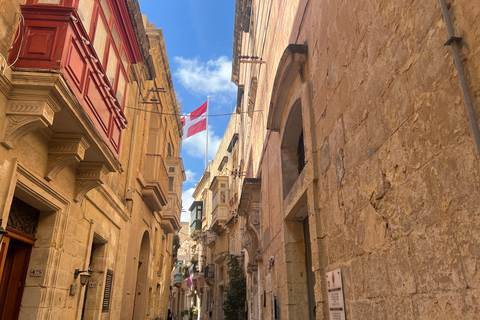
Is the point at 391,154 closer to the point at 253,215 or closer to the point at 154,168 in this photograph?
the point at 253,215

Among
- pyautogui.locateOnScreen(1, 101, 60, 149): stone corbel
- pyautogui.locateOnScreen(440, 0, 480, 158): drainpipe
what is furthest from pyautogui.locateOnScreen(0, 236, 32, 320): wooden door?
pyautogui.locateOnScreen(440, 0, 480, 158): drainpipe

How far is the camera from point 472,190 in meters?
1.57

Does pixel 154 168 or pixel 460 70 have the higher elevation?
pixel 154 168

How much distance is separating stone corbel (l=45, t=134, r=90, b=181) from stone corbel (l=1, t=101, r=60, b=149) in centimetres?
101

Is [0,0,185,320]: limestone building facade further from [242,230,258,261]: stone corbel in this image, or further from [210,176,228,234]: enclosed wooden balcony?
[210,176,228,234]: enclosed wooden balcony

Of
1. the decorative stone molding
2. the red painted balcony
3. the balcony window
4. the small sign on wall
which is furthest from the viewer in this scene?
the decorative stone molding

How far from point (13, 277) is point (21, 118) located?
2.28 metres

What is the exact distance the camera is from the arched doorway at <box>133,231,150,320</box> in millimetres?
11367

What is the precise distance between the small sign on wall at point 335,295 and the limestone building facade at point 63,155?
3.43 m

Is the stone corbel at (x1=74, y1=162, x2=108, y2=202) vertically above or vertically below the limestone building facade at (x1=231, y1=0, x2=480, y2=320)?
above

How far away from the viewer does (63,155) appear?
16.8ft

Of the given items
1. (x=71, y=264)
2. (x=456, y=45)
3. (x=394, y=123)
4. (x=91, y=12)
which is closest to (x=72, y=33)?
(x=91, y=12)

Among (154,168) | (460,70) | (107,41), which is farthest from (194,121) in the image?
(460,70)

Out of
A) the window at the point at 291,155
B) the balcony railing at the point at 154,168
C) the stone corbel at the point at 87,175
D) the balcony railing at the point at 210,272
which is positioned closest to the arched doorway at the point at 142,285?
the balcony railing at the point at 154,168
